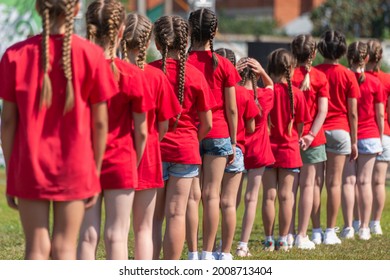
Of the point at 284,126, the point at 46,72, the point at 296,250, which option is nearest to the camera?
the point at 46,72

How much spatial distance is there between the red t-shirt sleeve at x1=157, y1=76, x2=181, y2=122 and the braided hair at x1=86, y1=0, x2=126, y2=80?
0.63 meters

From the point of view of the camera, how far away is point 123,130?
707 cm

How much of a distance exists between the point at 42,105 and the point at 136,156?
4.03 feet

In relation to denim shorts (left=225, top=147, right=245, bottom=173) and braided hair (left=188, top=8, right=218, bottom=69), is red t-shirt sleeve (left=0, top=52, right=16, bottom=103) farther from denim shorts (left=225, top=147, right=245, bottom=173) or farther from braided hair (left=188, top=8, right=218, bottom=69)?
denim shorts (left=225, top=147, right=245, bottom=173)

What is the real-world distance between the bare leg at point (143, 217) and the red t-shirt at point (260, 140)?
302 cm

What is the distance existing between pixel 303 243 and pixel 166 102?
4401 mm

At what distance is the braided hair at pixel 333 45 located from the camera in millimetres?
11750

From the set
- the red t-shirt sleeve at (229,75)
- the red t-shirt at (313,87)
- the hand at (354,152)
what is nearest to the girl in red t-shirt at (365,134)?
the hand at (354,152)

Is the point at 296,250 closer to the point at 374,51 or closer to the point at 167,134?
the point at 374,51

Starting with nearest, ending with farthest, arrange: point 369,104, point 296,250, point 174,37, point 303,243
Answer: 1. point 174,37
2. point 296,250
3. point 303,243
4. point 369,104

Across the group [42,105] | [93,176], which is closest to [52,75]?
[42,105]

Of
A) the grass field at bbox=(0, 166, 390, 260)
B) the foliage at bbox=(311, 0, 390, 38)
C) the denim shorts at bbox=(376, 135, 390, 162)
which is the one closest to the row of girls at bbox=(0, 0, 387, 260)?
the denim shorts at bbox=(376, 135, 390, 162)

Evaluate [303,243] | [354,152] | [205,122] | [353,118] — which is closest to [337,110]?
[353,118]
